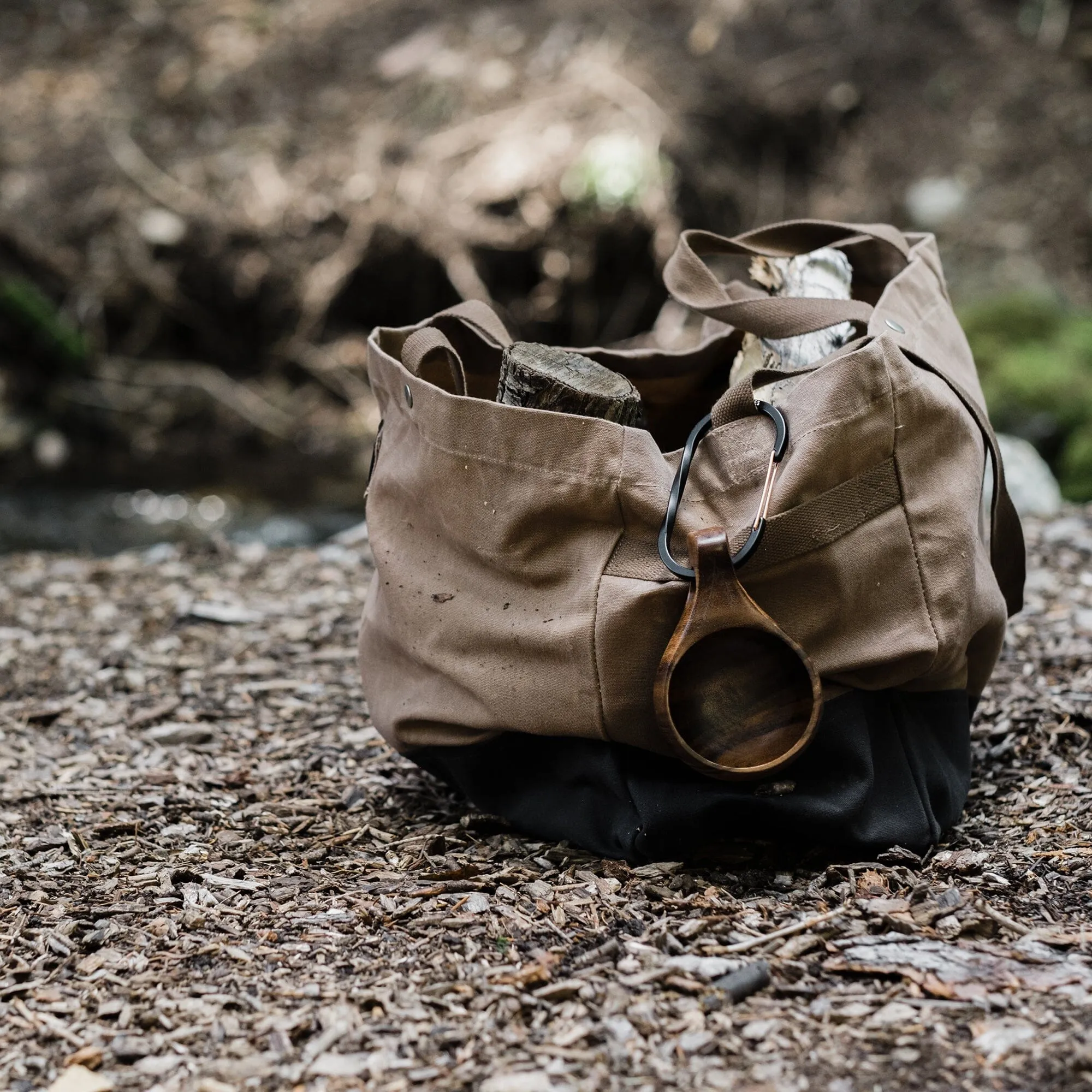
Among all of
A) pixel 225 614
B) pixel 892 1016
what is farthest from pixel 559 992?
pixel 225 614

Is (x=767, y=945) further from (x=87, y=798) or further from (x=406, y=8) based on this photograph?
(x=406, y=8)

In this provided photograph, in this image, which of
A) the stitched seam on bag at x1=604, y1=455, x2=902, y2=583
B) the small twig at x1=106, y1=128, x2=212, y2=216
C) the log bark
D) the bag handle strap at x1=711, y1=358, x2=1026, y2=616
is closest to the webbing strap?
the bag handle strap at x1=711, y1=358, x2=1026, y2=616

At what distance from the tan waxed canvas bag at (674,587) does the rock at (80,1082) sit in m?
0.77

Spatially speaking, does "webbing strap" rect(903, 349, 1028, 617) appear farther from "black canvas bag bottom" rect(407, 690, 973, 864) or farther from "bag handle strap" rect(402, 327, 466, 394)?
"bag handle strap" rect(402, 327, 466, 394)

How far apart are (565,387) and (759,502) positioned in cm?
43

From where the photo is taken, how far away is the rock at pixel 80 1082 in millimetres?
1458

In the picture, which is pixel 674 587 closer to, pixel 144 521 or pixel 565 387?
pixel 565 387

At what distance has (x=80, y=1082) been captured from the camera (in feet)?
4.83

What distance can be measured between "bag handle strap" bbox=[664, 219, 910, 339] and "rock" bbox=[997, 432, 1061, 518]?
2294 mm

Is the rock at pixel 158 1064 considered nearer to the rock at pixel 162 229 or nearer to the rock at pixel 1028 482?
the rock at pixel 1028 482

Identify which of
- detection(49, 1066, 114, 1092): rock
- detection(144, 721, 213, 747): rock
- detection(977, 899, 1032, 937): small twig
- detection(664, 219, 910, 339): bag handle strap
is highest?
detection(664, 219, 910, 339): bag handle strap

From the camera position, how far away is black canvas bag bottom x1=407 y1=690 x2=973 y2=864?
1.91m

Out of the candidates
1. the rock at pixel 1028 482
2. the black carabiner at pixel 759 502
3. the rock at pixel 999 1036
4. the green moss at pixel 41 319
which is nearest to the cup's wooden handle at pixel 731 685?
the black carabiner at pixel 759 502

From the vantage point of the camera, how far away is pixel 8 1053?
5.08 ft
